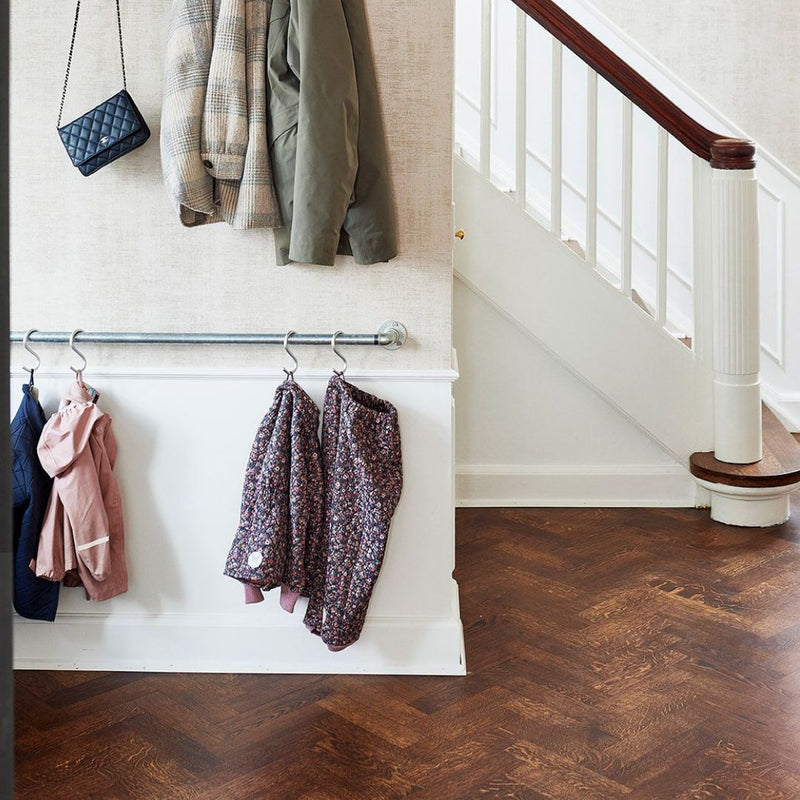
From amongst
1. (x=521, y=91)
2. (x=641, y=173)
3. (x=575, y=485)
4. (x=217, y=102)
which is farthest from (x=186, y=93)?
(x=641, y=173)

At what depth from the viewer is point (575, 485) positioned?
11.0 feet

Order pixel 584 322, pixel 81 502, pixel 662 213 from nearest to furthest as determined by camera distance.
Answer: pixel 81 502 < pixel 662 213 < pixel 584 322

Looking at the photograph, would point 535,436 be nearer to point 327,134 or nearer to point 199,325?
point 199,325

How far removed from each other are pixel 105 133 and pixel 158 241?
0.26 m

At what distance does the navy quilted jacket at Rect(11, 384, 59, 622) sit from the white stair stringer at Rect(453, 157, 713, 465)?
1620 millimetres

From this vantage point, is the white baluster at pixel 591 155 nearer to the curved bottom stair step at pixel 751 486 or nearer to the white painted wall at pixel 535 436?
the white painted wall at pixel 535 436

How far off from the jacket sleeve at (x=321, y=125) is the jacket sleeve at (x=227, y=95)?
0.11m

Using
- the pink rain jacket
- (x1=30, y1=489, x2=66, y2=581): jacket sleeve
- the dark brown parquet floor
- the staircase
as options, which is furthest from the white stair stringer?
(x1=30, y1=489, x2=66, y2=581): jacket sleeve

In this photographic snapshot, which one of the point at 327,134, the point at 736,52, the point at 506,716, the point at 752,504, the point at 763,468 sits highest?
the point at 736,52

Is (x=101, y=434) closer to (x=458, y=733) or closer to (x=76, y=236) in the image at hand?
(x=76, y=236)

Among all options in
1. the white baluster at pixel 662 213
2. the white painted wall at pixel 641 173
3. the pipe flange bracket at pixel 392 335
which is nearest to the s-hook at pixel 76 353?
the pipe flange bracket at pixel 392 335

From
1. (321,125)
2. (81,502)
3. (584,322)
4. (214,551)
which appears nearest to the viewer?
(321,125)

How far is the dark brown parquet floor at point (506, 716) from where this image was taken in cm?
177

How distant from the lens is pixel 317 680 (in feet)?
7.06
